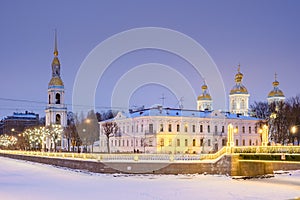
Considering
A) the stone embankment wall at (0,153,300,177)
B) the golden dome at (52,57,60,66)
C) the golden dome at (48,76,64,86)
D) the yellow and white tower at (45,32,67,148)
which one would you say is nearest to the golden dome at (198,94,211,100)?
the yellow and white tower at (45,32,67,148)

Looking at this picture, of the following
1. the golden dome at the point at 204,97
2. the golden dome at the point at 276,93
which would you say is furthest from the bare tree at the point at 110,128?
the golden dome at the point at 276,93

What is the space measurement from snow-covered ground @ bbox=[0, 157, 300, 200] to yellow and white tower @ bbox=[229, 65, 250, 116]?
205ft

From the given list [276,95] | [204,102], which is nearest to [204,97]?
[204,102]

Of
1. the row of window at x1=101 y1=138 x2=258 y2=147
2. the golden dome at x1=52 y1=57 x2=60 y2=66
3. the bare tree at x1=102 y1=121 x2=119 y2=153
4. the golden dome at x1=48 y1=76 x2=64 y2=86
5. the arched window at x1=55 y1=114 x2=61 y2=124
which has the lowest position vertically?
the row of window at x1=101 y1=138 x2=258 y2=147

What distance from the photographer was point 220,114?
91.8m

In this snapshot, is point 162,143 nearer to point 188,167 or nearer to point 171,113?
point 171,113

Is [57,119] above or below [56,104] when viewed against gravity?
below

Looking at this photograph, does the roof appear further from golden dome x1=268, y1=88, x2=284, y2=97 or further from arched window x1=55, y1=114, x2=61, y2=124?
arched window x1=55, y1=114, x2=61, y2=124

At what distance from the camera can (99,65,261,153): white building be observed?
8262cm

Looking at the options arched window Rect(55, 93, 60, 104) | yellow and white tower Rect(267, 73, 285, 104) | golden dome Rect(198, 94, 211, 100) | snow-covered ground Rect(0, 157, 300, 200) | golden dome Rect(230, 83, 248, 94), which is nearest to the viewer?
snow-covered ground Rect(0, 157, 300, 200)

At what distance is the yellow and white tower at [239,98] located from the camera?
374 ft

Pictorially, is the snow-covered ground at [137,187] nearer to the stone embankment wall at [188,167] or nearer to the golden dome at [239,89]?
the stone embankment wall at [188,167]

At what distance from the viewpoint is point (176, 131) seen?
3354 inches

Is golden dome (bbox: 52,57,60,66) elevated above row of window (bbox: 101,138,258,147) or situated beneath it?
elevated above
